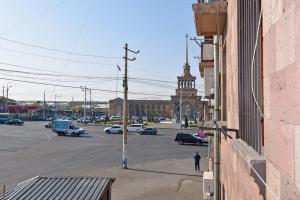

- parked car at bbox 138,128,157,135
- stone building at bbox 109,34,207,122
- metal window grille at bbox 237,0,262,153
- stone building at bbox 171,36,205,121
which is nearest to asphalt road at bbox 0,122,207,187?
stone building at bbox 109,34,207,122

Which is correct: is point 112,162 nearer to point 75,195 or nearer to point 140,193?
point 140,193

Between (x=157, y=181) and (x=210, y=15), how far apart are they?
47.5 feet

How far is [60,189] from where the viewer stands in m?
9.44

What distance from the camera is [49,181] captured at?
33.8 feet

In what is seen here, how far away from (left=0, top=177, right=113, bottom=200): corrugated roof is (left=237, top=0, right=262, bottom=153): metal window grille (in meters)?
4.37

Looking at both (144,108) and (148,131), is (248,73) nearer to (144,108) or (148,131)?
(148,131)

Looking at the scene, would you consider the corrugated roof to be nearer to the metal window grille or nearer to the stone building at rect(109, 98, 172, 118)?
the metal window grille

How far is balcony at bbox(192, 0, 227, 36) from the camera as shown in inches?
313

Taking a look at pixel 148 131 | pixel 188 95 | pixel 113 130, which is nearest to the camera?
pixel 148 131

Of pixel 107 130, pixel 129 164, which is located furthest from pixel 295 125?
pixel 107 130

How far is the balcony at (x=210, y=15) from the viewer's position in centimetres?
795

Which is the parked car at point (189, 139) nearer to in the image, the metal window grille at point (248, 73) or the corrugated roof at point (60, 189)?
the corrugated roof at point (60, 189)

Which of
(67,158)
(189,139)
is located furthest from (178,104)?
(67,158)

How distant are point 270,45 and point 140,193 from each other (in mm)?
16135
